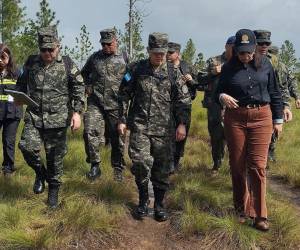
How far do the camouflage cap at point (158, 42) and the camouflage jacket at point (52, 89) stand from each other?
3.26ft

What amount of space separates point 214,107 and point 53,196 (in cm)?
296

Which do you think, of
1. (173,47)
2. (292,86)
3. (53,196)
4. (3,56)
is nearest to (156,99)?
(53,196)

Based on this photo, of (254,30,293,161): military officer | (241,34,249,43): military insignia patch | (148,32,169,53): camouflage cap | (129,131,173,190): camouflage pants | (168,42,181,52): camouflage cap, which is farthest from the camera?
(168,42,181,52): camouflage cap

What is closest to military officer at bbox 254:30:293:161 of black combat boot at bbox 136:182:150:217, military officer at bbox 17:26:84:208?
black combat boot at bbox 136:182:150:217

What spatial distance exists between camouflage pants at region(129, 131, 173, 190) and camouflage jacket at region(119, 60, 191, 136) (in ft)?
0.28

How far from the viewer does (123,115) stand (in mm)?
5402

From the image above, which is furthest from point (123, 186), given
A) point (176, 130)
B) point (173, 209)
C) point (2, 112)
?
point (2, 112)

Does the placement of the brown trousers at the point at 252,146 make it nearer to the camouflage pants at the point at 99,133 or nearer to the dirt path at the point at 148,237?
the dirt path at the point at 148,237

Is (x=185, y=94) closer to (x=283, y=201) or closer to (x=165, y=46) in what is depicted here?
(x=165, y=46)

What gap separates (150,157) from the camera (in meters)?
5.16

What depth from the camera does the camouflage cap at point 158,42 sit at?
196 inches

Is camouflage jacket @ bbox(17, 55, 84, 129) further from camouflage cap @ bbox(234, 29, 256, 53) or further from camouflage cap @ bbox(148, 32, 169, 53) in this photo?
camouflage cap @ bbox(234, 29, 256, 53)

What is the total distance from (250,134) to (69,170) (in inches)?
126

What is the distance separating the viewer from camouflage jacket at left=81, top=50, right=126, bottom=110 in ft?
22.6
